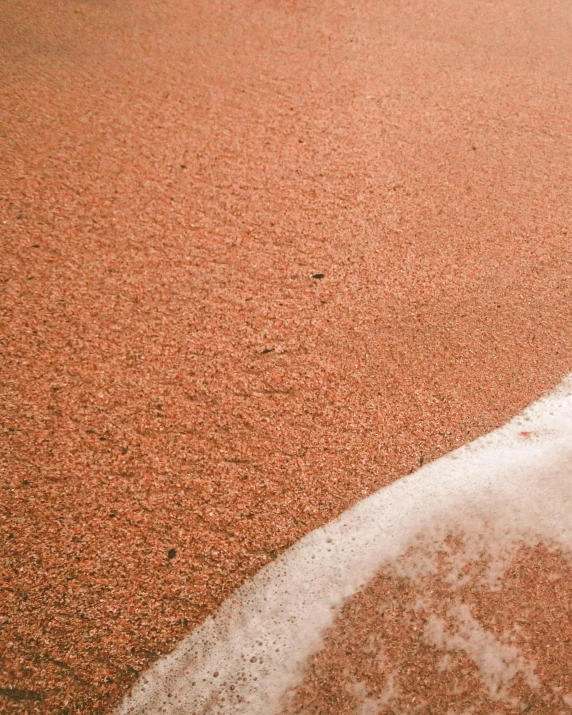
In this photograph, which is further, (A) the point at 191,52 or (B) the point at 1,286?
(A) the point at 191,52

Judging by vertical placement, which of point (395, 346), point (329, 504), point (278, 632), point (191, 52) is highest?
point (191, 52)

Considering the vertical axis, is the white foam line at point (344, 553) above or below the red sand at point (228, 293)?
below

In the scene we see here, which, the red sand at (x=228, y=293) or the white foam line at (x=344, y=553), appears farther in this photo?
the red sand at (x=228, y=293)

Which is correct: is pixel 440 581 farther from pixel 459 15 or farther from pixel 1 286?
pixel 459 15

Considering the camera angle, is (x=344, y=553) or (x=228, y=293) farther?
(x=228, y=293)

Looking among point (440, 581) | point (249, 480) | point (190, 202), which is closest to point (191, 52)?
point (190, 202)

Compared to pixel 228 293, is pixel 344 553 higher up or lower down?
lower down
